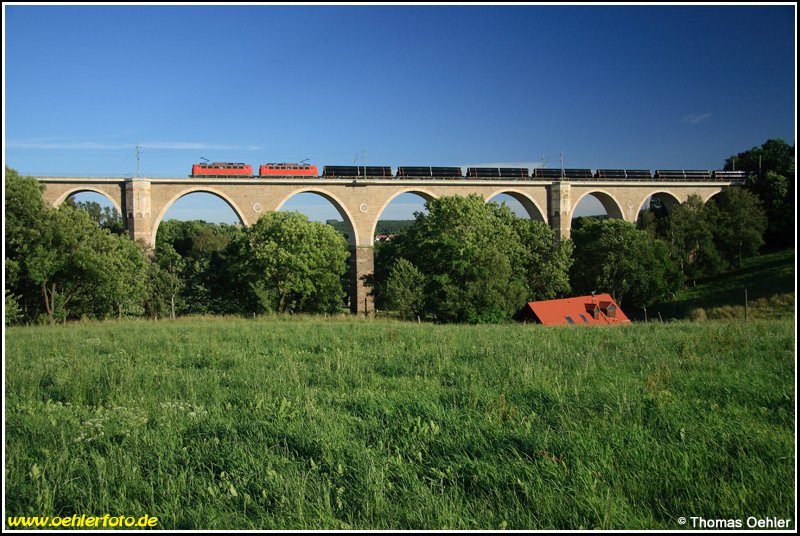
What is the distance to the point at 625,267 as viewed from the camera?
113ft

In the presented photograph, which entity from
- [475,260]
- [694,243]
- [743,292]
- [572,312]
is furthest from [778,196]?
[475,260]

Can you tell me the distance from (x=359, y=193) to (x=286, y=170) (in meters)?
5.25

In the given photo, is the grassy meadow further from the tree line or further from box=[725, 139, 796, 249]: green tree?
box=[725, 139, 796, 249]: green tree

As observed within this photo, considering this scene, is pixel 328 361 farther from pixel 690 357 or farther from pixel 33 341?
pixel 33 341

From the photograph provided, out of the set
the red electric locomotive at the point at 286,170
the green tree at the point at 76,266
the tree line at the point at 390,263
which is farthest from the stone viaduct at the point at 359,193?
the green tree at the point at 76,266

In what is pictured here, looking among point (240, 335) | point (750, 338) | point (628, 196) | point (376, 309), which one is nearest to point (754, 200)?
point (628, 196)

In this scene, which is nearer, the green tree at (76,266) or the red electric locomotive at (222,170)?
the green tree at (76,266)

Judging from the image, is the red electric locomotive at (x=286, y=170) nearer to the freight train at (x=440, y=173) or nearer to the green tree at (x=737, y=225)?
the freight train at (x=440, y=173)

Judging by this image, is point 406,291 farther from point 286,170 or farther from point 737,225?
point 737,225

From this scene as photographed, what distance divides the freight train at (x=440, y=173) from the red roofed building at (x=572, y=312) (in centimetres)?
1607

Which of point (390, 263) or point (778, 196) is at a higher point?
point (778, 196)

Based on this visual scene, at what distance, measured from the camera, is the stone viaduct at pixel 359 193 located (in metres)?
33.0

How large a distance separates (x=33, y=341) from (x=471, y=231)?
76.5ft

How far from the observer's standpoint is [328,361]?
6.22 m
